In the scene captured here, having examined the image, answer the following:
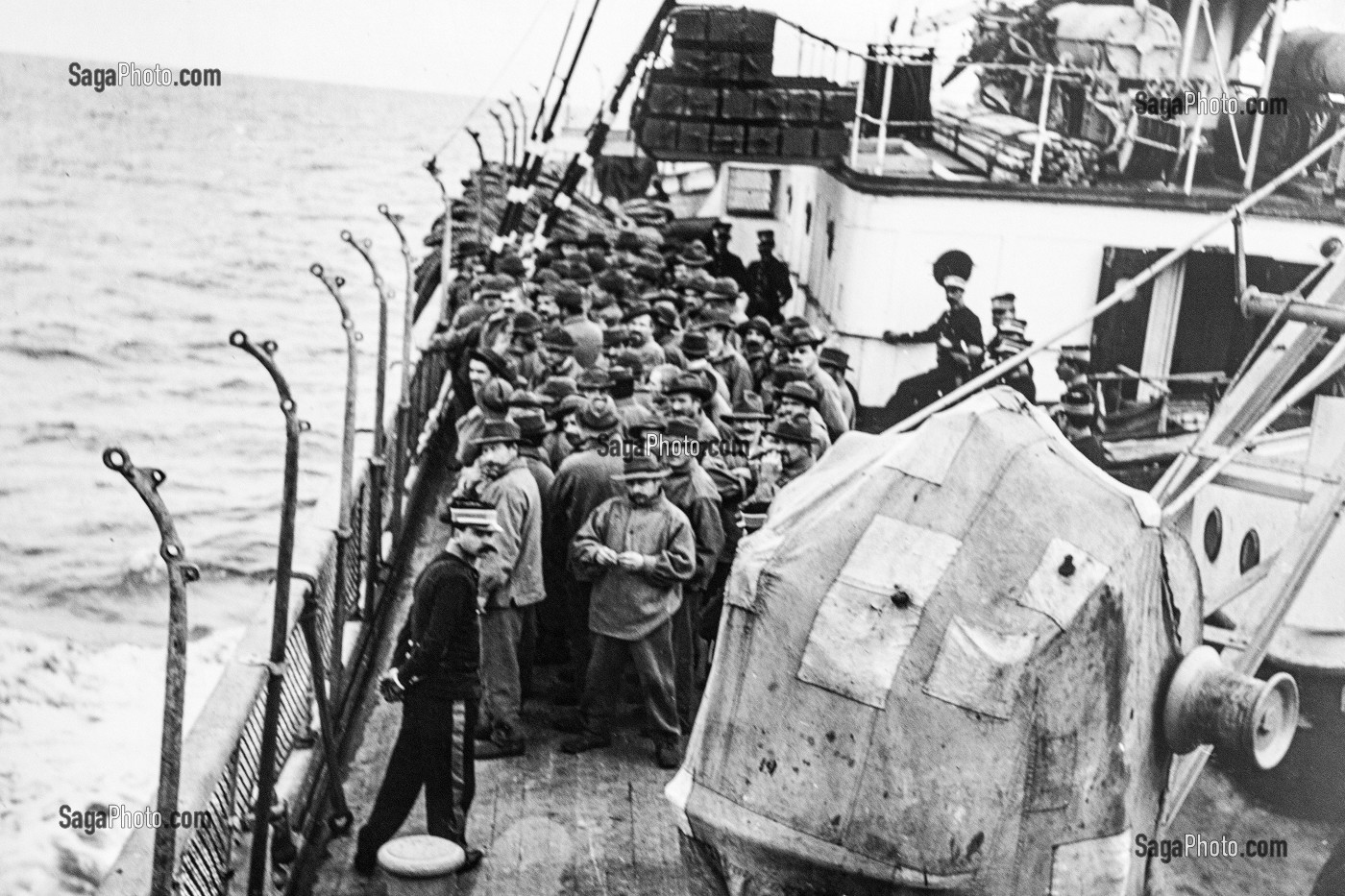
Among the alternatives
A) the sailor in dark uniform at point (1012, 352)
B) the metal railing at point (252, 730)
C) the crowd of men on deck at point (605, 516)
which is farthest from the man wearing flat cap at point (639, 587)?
the sailor in dark uniform at point (1012, 352)

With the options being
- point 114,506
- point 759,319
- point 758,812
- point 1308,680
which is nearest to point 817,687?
point 758,812

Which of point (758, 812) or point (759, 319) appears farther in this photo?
point (759, 319)

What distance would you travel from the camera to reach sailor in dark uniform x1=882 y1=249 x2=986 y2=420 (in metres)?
11.6

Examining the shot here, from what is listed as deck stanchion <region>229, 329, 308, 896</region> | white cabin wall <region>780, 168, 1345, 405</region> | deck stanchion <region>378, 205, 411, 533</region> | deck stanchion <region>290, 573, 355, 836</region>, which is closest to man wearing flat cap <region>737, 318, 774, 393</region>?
white cabin wall <region>780, 168, 1345, 405</region>

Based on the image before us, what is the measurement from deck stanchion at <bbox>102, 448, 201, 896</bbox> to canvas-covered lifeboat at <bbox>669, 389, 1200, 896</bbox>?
143cm

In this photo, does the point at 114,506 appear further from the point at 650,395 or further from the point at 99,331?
the point at 650,395

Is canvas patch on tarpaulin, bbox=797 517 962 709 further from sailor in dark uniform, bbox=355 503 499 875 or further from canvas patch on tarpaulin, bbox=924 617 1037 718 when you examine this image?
sailor in dark uniform, bbox=355 503 499 875

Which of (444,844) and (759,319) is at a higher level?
(759,319)

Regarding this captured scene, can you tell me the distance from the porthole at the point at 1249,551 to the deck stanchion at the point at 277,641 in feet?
17.1

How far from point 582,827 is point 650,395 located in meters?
3.00

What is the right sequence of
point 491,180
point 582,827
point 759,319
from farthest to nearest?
point 491,180 < point 759,319 < point 582,827

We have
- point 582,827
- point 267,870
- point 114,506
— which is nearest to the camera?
point 267,870

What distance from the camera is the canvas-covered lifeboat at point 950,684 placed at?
147 inches

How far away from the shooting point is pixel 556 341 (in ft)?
35.0
